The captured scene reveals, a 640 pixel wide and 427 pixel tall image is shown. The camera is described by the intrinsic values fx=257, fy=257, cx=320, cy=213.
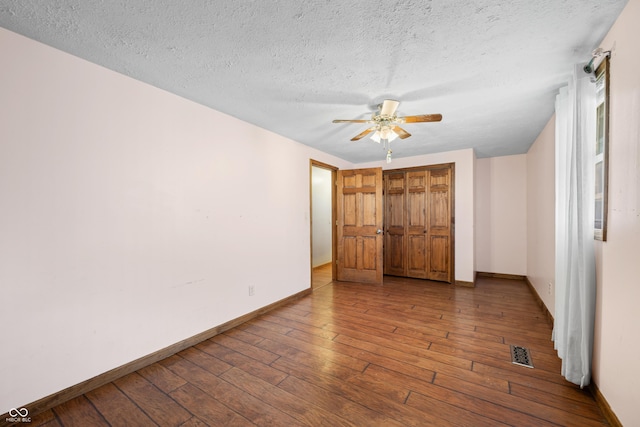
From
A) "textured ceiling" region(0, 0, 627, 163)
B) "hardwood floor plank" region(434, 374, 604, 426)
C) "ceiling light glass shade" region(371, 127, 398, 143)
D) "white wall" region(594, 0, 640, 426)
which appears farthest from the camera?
"ceiling light glass shade" region(371, 127, 398, 143)

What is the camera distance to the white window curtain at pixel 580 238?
173 centimetres

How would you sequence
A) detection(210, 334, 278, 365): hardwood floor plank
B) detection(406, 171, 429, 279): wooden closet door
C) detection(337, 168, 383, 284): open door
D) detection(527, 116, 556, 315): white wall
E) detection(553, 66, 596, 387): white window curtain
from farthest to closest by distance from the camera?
1. detection(406, 171, 429, 279): wooden closet door
2. detection(337, 168, 383, 284): open door
3. detection(527, 116, 556, 315): white wall
4. detection(210, 334, 278, 365): hardwood floor plank
5. detection(553, 66, 596, 387): white window curtain

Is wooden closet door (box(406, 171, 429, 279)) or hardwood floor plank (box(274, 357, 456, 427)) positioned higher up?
wooden closet door (box(406, 171, 429, 279))

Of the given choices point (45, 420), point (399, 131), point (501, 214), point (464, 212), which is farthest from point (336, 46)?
point (501, 214)

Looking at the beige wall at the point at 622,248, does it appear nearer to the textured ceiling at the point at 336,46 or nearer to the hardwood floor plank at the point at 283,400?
the textured ceiling at the point at 336,46

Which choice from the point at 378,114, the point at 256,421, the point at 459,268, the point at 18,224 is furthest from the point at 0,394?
the point at 459,268

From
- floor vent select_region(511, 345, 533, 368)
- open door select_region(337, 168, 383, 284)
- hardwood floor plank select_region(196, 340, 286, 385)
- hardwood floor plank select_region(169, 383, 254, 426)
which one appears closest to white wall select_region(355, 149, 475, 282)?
open door select_region(337, 168, 383, 284)

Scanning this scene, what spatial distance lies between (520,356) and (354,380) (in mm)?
1505

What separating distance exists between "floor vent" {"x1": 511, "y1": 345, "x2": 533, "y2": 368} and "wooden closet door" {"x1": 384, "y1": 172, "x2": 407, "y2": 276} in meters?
2.73

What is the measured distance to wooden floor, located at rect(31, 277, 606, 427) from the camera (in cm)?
159

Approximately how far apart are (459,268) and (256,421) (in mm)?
4140

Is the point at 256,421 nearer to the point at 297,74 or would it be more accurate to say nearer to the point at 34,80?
the point at 297,74

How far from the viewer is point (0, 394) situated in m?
1.53

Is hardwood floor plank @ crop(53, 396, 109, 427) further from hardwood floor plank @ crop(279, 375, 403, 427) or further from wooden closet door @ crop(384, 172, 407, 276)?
wooden closet door @ crop(384, 172, 407, 276)
